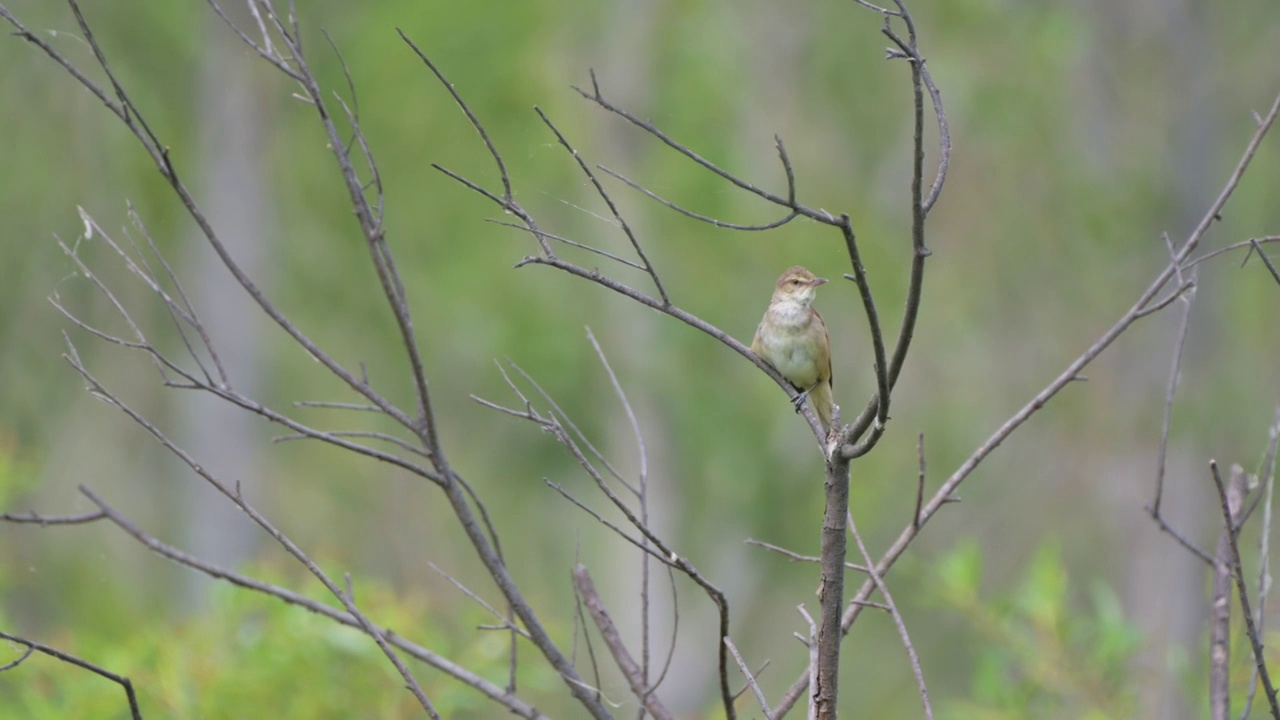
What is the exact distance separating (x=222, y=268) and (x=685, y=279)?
13.5 ft

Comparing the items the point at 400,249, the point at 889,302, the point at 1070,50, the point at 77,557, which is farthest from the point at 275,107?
the point at 1070,50

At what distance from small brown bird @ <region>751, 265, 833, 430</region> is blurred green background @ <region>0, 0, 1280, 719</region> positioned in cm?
383

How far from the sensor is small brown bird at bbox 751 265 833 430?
4.57 meters

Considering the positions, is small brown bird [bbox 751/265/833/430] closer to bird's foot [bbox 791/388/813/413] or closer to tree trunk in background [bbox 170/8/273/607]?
bird's foot [bbox 791/388/813/413]

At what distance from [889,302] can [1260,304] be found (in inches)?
114

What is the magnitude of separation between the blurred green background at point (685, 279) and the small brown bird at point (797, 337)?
3.83 metres

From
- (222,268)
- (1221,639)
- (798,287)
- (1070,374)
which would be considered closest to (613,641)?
(1070,374)

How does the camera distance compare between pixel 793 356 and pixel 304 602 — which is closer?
pixel 304 602

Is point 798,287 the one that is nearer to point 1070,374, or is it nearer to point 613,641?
point 613,641

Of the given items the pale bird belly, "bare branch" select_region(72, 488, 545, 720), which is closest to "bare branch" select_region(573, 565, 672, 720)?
"bare branch" select_region(72, 488, 545, 720)

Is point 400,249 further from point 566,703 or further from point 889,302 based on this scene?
point 566,703

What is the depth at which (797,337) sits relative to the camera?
15.0 ft

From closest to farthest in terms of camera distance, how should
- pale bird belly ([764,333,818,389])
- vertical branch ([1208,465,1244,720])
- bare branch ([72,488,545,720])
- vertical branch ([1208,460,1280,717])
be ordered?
vertical branch ([1208,460,1280,717])
bare branch ([72,488,545,720])
vertical branch ([1208,465,1244,720])
pale bird belly ([764,333,818,389])

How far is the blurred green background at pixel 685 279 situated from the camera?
379 inches
